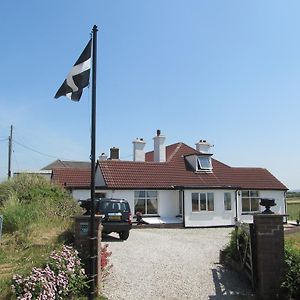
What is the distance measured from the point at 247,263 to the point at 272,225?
4.88 feet

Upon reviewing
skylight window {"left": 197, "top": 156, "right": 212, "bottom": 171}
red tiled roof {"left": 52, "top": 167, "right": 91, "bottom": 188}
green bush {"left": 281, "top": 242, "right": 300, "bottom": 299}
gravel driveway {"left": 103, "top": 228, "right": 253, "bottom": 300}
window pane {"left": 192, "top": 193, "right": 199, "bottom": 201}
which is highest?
skylight window {"left": 197, "top": 156, "right": 212, "bottom": 171}

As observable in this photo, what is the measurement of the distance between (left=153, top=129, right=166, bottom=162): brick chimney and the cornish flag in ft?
75.7

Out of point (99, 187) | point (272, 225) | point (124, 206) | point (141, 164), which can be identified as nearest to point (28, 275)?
point (272, 225)

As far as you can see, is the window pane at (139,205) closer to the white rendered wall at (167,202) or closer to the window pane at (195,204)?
the white rendered wall at (167,202)

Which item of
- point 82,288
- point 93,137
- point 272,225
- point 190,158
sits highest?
point 190,158

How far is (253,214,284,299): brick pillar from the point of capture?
847 centimetres

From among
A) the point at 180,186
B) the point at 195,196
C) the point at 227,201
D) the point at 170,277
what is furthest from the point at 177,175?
the point at 170,277

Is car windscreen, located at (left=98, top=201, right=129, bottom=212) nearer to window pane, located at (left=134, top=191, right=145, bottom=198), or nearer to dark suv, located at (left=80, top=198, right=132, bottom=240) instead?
dark suv, located at (left=80, top=198, right=132, bottom=240)

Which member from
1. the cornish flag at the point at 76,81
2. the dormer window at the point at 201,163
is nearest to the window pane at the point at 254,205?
the dormer window at the point at 201,163

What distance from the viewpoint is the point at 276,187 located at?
104 ft

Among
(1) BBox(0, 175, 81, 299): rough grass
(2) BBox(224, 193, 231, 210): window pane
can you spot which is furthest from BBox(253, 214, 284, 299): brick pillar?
(2) BBox(224, 193, 231, 210): window pane

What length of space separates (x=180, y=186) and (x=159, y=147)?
4.84 metres

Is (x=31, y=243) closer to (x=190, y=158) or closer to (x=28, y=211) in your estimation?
(x=28, y=211)

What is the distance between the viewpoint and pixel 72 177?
30.0 metres
